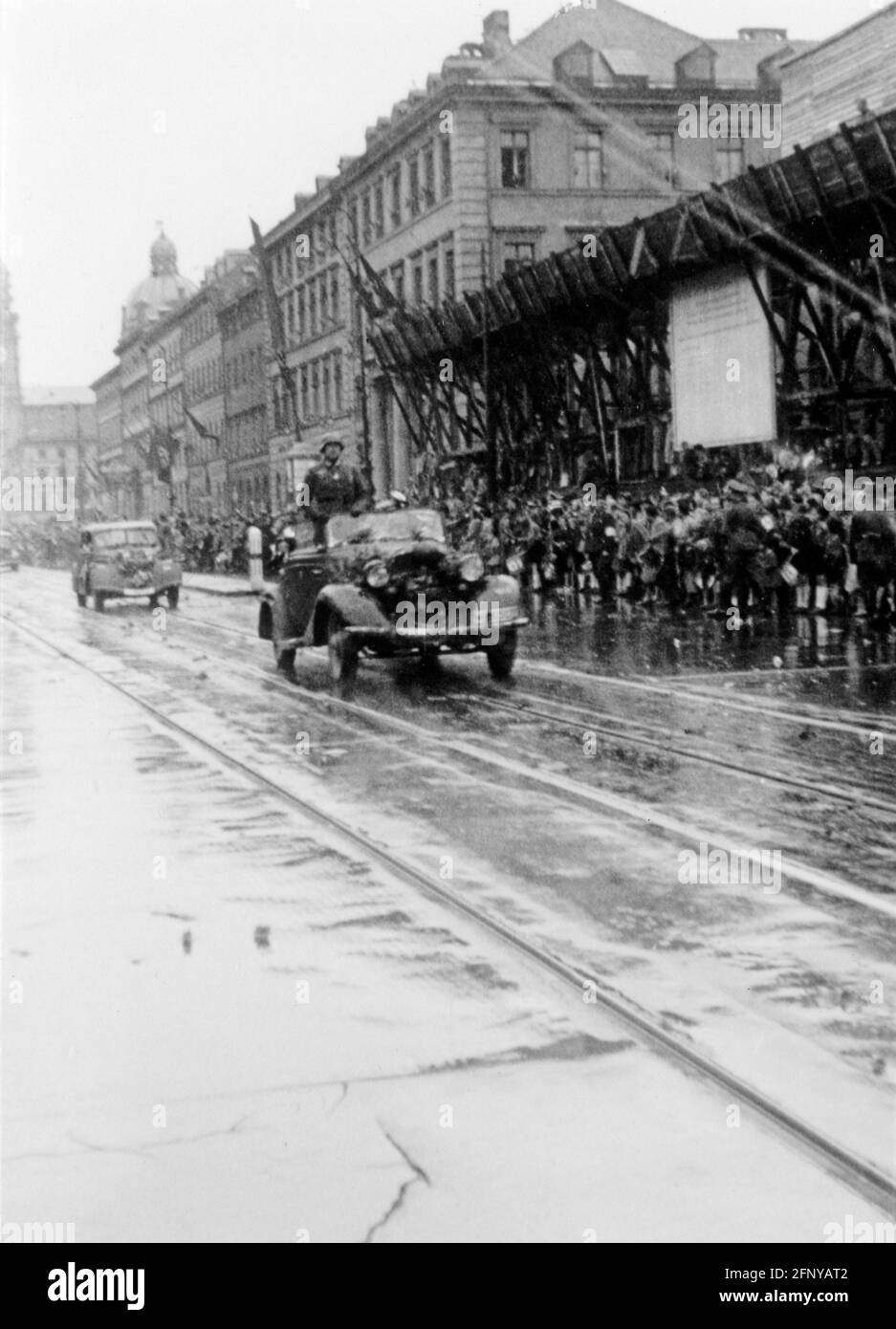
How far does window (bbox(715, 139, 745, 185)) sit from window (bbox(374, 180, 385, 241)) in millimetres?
12745

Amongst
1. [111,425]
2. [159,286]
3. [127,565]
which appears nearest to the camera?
[127,565]

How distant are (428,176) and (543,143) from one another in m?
4.33

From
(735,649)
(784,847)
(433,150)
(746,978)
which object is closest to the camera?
(746,978)

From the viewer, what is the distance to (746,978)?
21.1 feet

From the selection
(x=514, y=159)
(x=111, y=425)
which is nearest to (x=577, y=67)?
(x=514, y=159)

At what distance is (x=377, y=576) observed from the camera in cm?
1723

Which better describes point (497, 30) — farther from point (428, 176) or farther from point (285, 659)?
point (285, 659)

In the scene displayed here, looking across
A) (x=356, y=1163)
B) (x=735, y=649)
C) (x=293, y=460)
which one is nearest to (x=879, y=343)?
(x=735, y=649)

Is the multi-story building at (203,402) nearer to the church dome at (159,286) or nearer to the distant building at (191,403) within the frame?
the distant building at (191,403)

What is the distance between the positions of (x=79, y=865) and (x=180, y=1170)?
429 cm

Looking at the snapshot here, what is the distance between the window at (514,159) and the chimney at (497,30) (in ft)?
20.6
